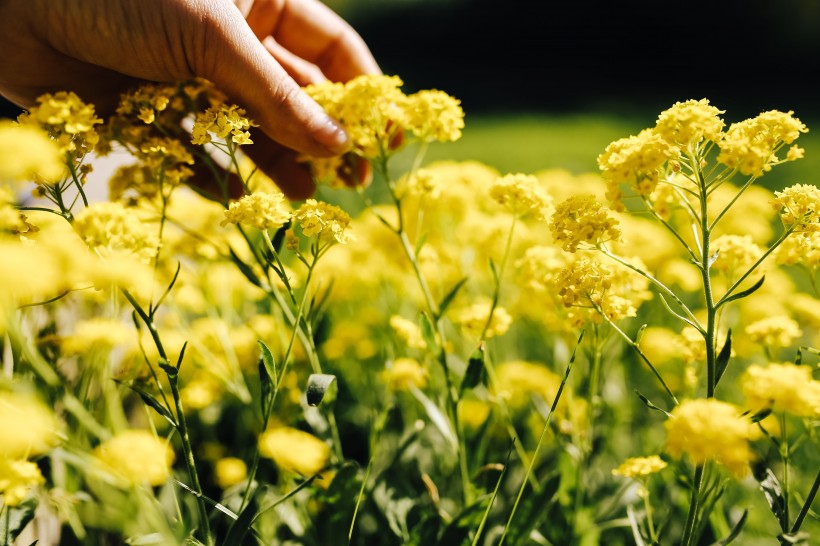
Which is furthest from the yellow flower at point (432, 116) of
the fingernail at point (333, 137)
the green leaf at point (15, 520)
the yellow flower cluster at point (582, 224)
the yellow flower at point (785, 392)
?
the green leaf at point (15, 520)

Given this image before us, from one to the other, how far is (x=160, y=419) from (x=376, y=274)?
38.1 inches

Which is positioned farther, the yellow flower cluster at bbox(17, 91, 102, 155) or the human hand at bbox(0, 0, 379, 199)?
the human hand at bbox(0, 0, 379, 199)

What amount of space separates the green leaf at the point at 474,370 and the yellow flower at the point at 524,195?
15.8 inches

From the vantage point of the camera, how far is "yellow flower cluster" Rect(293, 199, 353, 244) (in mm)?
1398

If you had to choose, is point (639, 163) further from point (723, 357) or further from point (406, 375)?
point (406, 375)

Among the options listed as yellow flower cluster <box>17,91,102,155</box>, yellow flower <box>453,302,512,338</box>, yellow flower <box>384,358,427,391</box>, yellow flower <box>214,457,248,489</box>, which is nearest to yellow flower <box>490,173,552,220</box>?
yellow flower <box>453,302,512,338</box>

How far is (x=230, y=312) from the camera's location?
8.02ft

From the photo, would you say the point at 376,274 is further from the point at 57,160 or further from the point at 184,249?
the point at 57,160

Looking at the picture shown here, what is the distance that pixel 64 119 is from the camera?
50.4 inches

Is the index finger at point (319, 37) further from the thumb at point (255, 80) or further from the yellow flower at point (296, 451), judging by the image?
the yellow flower at point (296, 451)

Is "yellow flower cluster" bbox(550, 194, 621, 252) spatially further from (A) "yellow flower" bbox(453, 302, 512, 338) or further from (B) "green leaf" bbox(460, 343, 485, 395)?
(A) "yellow flower" bbox(453, 302, 512, 338)

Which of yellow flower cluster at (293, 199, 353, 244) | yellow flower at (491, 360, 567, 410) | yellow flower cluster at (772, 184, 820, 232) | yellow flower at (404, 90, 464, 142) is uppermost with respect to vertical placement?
yellow flower cluster at (772, 184, 820, 232)

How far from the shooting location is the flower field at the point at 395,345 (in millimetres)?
1224

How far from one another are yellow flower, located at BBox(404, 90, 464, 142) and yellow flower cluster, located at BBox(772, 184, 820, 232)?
2.60 feet
